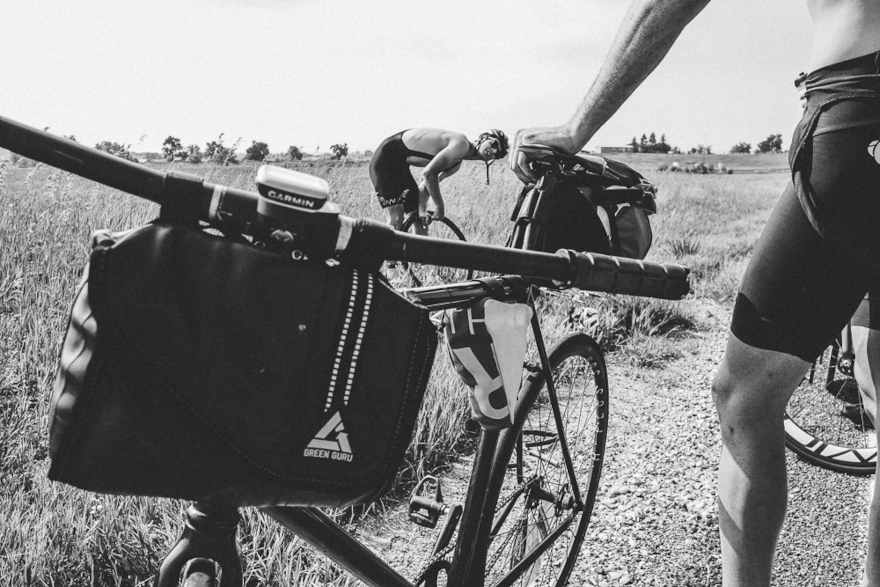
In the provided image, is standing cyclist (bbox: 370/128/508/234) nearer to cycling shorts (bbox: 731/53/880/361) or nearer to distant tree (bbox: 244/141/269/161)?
distant tree (bbox: 244/141/269/161)

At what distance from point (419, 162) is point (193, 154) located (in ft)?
15.0

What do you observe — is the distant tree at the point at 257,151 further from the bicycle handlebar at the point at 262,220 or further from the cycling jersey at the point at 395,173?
the bicycle handlebar at the point at 262,220

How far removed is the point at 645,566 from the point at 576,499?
1.94ft

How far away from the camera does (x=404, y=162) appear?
9.67 meters

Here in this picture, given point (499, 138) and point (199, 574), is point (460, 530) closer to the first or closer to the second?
point (199, 574)

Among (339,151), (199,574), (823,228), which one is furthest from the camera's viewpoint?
(339,151)

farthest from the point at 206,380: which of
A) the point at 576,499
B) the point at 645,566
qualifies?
the point at 645,566

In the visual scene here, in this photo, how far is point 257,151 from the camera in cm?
624

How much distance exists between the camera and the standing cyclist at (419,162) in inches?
337

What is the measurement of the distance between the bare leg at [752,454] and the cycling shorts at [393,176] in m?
7.22

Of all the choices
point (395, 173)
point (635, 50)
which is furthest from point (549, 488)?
point (395, 173)

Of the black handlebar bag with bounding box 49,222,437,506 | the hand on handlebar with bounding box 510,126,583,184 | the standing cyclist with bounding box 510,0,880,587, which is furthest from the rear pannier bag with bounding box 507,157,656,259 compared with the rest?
→ the black handlebar bag with bounding box 49,222,437,506

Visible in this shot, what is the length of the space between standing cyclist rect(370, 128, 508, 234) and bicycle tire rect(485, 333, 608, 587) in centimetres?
580

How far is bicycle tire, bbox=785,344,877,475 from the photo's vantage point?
3.39 meters
